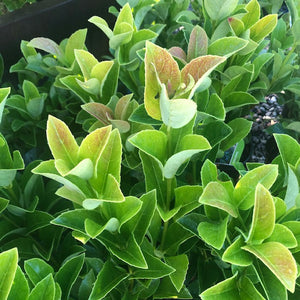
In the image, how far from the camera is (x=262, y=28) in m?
0.76

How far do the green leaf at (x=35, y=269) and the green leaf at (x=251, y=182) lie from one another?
0.27 meters

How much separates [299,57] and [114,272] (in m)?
0.68

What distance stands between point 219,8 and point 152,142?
36 cm

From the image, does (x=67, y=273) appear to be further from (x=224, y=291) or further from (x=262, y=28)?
(x=262, y=28)

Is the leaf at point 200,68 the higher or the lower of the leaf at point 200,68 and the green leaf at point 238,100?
the higher

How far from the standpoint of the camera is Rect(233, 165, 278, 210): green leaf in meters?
0.48

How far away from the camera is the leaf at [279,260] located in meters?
0.40

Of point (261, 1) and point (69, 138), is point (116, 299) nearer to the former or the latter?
point (69, 138)

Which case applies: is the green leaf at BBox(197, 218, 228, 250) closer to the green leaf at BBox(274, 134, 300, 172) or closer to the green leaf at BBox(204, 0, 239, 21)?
the green leaf at BBox(274, 134, 300, 172)

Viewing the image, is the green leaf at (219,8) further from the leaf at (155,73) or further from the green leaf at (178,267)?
the green leaf at (178,267)

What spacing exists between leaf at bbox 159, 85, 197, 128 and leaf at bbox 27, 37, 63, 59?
442 millimetres

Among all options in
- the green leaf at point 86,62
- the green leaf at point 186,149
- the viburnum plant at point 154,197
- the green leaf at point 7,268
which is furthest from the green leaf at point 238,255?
the green leaf at point 86,62

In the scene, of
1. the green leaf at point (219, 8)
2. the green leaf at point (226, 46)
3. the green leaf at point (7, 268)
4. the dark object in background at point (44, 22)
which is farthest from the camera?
the dark object in background at point (44, 22)

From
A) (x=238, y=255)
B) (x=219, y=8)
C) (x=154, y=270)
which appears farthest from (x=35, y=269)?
(x=219, y=8)
